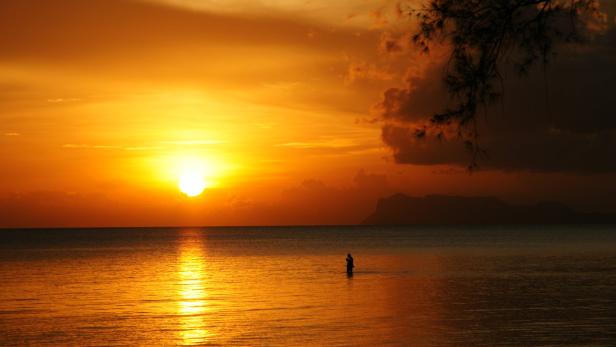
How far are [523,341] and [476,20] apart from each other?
18.6 m

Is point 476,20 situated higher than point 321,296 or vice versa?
point 476,20

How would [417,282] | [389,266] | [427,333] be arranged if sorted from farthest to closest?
[389,266] → [417,282] → [427,333]

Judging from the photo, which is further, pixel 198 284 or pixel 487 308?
pixel 198 284

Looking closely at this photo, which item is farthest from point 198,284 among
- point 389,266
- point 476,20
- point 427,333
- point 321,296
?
point 476,20

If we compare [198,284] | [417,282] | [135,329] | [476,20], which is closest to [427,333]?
[135,329]

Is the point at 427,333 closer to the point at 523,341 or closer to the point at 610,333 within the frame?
the point at 523,341

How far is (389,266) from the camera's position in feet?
253

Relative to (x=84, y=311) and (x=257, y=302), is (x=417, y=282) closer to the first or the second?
(x=257, y=302)

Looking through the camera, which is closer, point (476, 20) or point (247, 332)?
point (476, 20)

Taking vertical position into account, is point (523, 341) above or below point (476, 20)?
below

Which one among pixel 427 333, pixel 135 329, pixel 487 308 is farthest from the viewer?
pixel 487 308

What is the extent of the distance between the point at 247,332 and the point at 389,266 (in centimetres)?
4787

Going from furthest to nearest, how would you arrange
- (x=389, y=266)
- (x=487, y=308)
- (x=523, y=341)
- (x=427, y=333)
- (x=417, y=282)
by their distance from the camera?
(x=389, y=266)
(x=417, y=282)
(x=487, y=308)
(x=427, y=333)
(x=523, y=341)

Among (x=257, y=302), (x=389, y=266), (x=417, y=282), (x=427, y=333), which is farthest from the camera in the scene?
(x=389, y=266)
